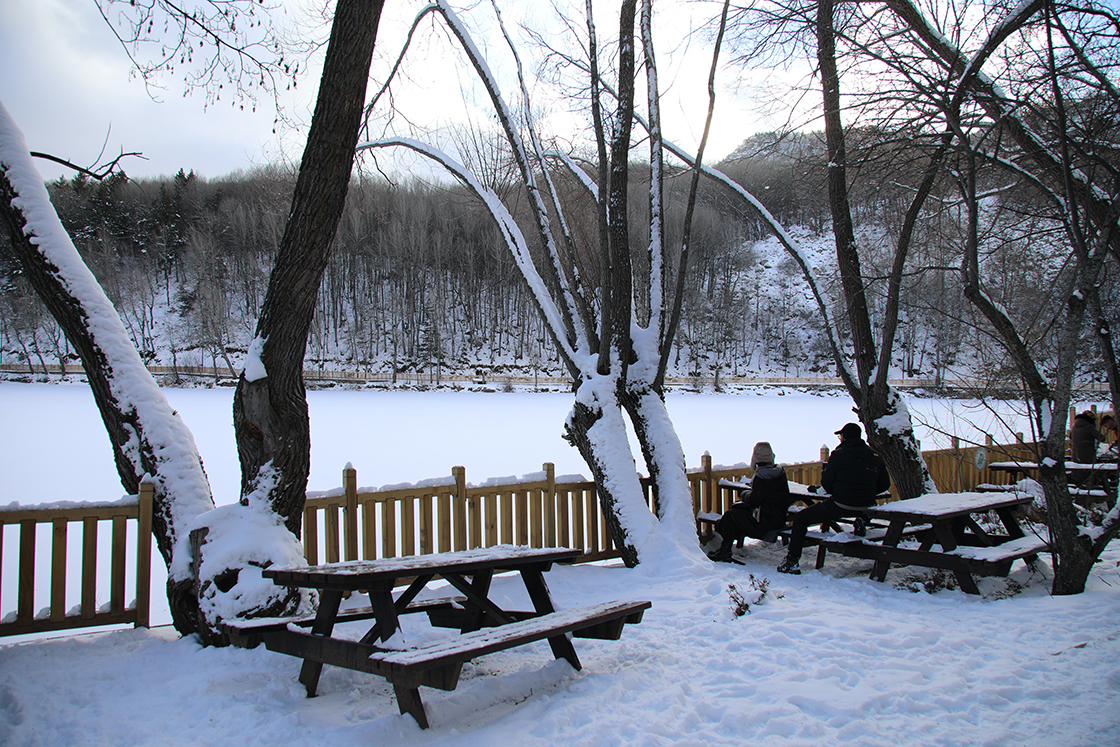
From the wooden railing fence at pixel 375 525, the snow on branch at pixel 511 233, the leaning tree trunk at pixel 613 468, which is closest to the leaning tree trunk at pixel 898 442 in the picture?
the wooden railing fence at pixel 375 525

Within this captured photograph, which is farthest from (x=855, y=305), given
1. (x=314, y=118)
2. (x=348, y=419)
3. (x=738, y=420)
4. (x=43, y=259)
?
(x=348, y=419)

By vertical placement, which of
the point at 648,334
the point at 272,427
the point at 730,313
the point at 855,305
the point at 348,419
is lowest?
the point at 348,419

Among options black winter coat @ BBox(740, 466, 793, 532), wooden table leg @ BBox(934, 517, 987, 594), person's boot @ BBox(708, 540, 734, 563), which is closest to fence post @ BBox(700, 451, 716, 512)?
person's boot @ BBox(708, 540, 734, 563)

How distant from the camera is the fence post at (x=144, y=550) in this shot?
4223 mm

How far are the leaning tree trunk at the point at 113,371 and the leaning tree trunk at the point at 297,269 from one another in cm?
47

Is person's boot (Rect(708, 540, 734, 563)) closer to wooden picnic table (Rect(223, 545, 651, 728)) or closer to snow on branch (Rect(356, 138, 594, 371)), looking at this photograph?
snow on branch (Rect(356, 138, 594, 371))

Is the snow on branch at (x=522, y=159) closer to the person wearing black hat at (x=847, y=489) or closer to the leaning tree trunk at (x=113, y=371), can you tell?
the person wearing black hat at (x=847, y=489)

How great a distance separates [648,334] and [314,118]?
3970 millimetres

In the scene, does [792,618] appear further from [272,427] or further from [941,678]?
[272,427]

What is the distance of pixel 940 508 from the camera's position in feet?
16.7

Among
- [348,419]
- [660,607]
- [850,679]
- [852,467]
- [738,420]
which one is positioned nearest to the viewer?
[850,679]

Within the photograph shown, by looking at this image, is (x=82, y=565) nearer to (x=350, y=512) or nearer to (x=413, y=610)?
(x=350, y=512)

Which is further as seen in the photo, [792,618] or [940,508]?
[940,508]

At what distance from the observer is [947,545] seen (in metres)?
4.93
